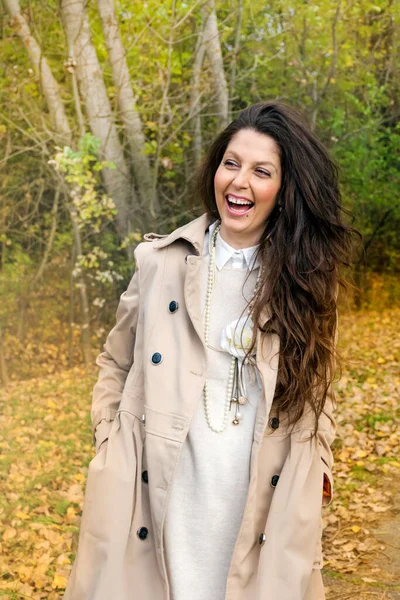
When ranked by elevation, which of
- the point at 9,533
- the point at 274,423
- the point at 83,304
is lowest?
the point at 9,533

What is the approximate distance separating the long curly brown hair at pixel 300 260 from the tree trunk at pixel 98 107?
182 inches

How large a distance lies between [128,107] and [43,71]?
82cm

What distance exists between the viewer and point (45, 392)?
7.02 meters

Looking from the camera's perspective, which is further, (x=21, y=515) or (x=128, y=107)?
(x=128, y=107)

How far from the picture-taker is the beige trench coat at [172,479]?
2291 millimetres

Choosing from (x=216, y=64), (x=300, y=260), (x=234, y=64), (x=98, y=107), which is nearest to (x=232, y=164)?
(x=300, y=260)

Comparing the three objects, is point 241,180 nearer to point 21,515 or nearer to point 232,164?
point 232,164

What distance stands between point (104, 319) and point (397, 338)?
3.61 metres

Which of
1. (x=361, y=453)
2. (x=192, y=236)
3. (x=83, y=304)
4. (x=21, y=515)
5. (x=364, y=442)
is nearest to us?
(x=192, y=236)

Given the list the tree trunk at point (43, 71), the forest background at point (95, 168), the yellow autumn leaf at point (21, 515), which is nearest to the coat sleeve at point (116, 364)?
the yellow autumn leaf at point (21, 515)

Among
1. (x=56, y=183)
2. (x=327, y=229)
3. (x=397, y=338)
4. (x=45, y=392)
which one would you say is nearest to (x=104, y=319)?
(x=45, y=392)

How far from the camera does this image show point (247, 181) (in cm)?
240

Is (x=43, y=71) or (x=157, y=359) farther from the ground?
(x=43, y=71)

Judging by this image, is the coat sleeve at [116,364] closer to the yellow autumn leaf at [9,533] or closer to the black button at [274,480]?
the black button at [274,480]
